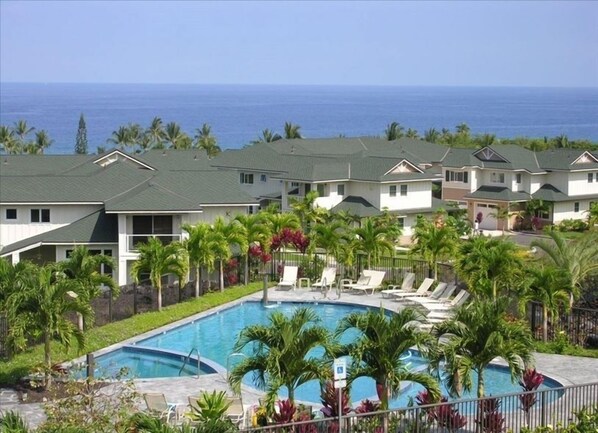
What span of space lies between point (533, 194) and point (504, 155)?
124 inches

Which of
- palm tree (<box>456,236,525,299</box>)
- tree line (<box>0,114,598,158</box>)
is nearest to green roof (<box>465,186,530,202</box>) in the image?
tree line (<box>0,114,598,158</box>)

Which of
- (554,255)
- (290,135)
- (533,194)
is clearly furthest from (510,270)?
(290,135)

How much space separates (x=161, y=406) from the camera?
2188 centimetres

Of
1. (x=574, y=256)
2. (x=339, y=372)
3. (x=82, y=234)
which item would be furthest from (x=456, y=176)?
(x=339, y=372)

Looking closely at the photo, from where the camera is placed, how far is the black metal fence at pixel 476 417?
18.1m

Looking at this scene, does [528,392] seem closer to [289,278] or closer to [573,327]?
[573,327]

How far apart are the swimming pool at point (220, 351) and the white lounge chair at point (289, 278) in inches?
78.8

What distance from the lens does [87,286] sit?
29469mm

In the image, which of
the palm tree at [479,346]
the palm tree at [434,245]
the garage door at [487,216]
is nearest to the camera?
the palm tree at [479,346]

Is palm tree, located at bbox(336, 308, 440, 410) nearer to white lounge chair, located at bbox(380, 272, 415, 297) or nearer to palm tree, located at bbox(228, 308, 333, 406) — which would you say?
palm tree, located at bbox(228, 308, 333, 406)

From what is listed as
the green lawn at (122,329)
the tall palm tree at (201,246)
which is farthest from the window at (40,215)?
the green lawn at (122,329)

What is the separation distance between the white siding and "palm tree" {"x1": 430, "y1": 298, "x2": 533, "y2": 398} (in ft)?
82.3

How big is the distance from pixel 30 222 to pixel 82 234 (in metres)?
2.74

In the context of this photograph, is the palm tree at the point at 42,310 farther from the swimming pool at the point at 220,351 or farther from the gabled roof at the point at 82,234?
the gabled roof at the point at 82,234
